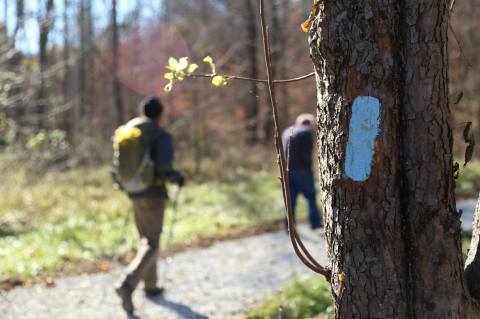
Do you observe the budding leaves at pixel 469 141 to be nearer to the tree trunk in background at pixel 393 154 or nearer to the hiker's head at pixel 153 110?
the tree trunk in background at pixel 393 154

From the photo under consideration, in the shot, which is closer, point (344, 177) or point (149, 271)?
point (344, 177)

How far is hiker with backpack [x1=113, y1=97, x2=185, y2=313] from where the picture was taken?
225 inches

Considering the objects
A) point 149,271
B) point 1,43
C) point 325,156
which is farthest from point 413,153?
point 1,43

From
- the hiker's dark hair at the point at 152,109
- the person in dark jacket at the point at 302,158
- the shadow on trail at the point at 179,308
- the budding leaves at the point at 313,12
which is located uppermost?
the budding leaves at the point at 313,12

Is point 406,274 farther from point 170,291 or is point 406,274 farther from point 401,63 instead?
point 170,291

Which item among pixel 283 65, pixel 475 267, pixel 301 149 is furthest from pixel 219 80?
pixel 283 65

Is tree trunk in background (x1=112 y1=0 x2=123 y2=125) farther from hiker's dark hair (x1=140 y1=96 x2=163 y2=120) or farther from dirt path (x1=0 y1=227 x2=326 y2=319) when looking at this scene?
hiker's dark hair (x1=140 y1=96 x2=163 y2=120)

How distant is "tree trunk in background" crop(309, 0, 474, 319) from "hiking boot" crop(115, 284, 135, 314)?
349cm

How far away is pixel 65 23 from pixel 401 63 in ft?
93.5

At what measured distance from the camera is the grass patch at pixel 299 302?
511cm

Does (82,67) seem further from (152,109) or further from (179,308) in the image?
(179,308)

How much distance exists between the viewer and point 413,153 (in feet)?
8.10

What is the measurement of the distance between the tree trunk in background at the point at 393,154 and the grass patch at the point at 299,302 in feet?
7.82

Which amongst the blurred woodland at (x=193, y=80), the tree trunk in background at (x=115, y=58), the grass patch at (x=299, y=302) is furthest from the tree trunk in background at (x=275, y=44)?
the grass patch at (x=299, y=302)
